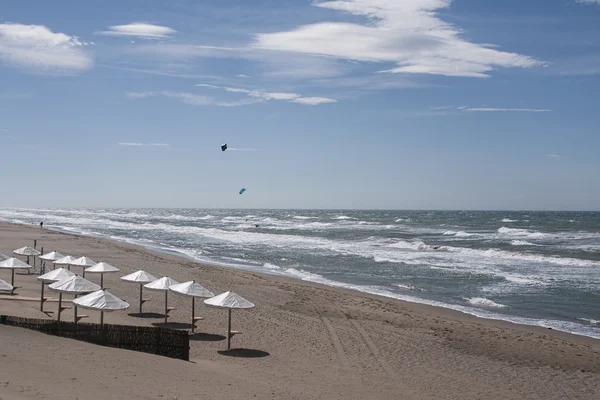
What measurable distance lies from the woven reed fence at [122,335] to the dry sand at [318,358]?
283 millimetres

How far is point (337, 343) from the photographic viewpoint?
15500 mm

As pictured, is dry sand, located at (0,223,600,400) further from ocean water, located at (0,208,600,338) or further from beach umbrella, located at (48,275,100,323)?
ocean water, located at (0,208,600,338)

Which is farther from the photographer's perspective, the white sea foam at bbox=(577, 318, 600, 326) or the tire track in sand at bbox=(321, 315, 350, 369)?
the white sea foam at bbox=(577, 318, 600, 326)

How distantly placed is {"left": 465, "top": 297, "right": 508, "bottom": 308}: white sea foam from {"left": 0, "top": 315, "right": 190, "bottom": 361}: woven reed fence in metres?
12.1

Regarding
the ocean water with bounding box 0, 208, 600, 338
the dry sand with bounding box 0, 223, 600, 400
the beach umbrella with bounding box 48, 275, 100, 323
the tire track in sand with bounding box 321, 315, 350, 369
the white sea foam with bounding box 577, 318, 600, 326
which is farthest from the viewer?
the ocean water with bounding box 0, 208, 600, 338

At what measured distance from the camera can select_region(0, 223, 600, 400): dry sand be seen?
1011 centimetres

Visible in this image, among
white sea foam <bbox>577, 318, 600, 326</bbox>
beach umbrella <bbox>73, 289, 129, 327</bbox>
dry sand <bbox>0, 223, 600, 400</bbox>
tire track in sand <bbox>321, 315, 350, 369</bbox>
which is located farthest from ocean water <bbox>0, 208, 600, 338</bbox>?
beach umbrella <bbox>73, 289, 129, 327</bbox>

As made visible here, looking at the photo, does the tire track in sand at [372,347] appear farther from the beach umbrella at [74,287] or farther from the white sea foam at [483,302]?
the beach umbrella at [74,287]

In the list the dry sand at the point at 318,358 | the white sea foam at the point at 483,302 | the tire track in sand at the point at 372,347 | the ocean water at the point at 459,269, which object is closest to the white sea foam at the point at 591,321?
the ocean water at the point at 459,269

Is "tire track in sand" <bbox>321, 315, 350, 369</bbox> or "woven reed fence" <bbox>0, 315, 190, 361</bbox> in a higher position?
"woven reed fence" <bbox>0, 315, 190, 361</bbox>

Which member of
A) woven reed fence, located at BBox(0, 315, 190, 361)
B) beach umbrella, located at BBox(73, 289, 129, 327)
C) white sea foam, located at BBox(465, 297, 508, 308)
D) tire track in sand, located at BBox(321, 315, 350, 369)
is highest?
beach umbrella, located at BBox(73, 289, 129, 327)

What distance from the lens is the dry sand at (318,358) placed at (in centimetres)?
1011

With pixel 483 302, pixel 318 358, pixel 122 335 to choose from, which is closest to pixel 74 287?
pixel 122 335

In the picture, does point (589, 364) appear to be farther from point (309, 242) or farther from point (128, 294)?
point (309, 242)
